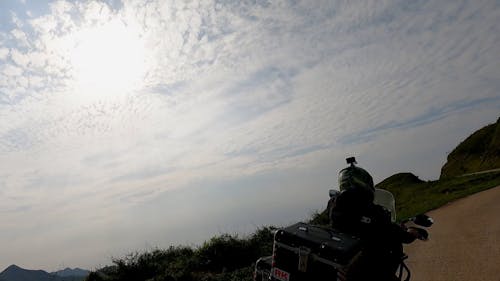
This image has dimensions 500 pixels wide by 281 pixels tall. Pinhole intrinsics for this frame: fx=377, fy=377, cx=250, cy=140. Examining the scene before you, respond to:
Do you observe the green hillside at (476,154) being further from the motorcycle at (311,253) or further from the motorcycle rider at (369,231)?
the motorcycle at (311,253)

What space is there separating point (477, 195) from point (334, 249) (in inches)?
→ 640

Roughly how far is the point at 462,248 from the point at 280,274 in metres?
7.27

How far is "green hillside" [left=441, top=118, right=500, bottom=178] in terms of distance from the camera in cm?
2905

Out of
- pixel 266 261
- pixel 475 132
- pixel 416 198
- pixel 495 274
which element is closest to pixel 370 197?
pixel 266 261

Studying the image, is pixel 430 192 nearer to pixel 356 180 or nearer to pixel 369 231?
pixel 356 180

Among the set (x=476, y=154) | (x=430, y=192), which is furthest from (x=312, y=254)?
(x=476, y=154)

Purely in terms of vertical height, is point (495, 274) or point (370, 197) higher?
point (370, 197)

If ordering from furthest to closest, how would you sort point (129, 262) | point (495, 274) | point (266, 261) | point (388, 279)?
point (129, 262)
point (495, 274)
point (266, 261)
point (388, 279)

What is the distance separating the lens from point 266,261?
504 centimetres

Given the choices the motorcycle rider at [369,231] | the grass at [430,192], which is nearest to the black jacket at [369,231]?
the motorcycle rider at [369,231]

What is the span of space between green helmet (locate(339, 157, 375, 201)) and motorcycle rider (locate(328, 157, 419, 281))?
96mm

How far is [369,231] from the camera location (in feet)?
14.6

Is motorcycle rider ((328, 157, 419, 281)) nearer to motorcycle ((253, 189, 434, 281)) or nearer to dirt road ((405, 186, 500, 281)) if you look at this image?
motorcycle ((253, 189, 434, 281))

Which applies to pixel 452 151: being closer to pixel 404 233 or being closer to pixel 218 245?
pixel 218 245
